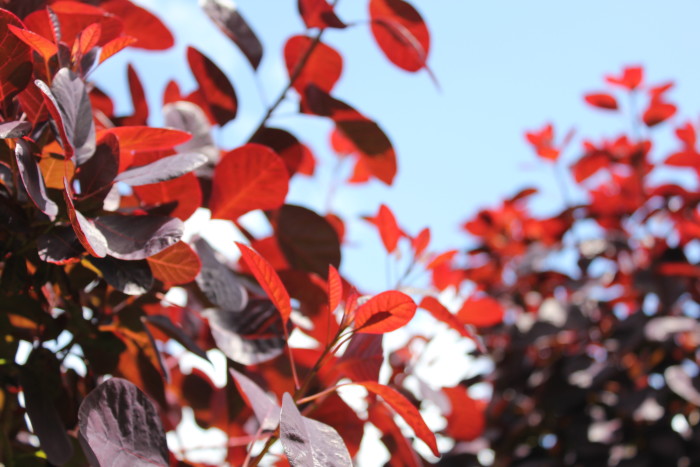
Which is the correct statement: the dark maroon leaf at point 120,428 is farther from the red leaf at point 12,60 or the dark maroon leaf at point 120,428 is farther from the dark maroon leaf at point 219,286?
the red leaf at point 12,60

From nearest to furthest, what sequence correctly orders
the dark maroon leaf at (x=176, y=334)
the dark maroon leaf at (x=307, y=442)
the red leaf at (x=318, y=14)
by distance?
the dark maroon leaf at (x=307, y=442), the dark maroon leaf at (x=176, y=334), the red leaf at (x=318, y=14)

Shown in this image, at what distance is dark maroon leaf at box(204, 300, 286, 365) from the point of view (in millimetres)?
753

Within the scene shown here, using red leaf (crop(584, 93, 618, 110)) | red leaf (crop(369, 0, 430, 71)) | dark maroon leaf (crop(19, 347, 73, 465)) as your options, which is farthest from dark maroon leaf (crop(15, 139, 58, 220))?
red leaf (crop(584, 93, 618, 110))

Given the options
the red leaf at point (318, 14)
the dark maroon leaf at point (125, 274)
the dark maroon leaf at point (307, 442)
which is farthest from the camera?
the red leaf at point (318, 14)

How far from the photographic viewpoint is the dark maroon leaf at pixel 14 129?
1.71 feet

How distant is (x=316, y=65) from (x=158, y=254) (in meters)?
0.47

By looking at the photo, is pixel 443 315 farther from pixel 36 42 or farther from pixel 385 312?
pixel 36 42

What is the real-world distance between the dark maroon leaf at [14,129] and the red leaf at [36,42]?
Answer: 0.25 ft

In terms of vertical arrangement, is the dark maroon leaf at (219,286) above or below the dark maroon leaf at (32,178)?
below

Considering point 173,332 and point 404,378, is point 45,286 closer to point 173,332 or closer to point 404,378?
point 173,332

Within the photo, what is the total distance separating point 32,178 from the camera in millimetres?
547

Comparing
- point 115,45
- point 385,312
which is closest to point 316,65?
point 115,45

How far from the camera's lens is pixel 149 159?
722 millimetres

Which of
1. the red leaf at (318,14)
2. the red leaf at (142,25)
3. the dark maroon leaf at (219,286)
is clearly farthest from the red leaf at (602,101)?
the dark maroon leaf at (219,286)
